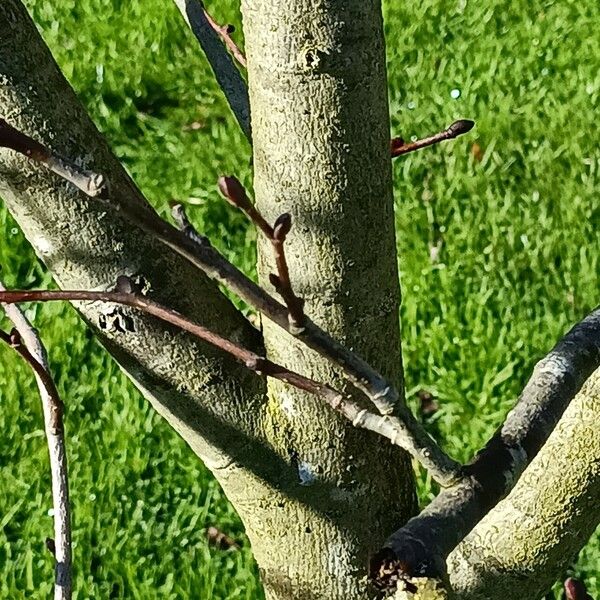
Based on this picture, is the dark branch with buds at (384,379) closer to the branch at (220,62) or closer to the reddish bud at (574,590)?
the reddish bud at (574,590)

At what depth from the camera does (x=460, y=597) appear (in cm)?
96

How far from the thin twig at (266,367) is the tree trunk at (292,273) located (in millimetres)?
72

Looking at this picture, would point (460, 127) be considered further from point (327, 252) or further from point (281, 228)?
point (281, 228)

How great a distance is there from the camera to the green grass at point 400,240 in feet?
7.22

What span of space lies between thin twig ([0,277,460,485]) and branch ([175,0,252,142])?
378 millimetres

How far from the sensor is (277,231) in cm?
57

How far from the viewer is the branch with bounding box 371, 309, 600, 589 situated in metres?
0.72

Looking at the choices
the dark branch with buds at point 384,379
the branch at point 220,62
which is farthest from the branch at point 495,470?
the branch at point 220,62

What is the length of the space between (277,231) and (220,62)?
2.08ft

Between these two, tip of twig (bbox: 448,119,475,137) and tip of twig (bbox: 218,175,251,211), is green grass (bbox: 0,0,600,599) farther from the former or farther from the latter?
tip of twig (bbox: 218,175,251,211)

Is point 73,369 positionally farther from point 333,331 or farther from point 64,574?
point 333,331

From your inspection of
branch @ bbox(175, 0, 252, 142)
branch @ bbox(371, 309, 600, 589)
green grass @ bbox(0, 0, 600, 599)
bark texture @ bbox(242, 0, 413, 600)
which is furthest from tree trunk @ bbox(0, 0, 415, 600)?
green grass @ bbox(0, 0, 600, 599)

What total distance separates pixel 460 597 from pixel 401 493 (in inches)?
4.8

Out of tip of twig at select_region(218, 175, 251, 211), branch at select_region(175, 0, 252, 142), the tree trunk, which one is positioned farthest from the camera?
branch at select_region(175, 0, 252, 142)
